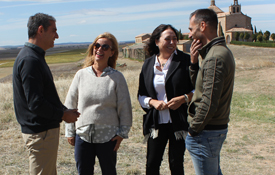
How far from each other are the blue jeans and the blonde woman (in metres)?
0.86

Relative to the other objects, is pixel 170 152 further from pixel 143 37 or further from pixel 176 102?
pixel 143 37

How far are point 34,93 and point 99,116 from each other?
743mm

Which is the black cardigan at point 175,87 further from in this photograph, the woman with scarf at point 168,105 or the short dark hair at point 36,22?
the short dark hair at point 36,22

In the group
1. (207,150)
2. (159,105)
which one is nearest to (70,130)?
(159,105)

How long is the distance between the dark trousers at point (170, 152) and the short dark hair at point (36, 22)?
176cm

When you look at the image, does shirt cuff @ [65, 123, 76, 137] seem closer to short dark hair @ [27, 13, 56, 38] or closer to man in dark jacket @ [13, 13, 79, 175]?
man in dark jacket @ [13, 13, 79, 175]

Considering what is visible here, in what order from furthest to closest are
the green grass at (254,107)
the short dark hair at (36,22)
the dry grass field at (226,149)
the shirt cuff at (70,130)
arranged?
1. the green grass at (254,107)
2. the dry grass field at (226,149)
3. the shirt cuff at (70,130)
4. the short dark hair at (36,22)

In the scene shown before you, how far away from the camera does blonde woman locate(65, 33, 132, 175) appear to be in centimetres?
297

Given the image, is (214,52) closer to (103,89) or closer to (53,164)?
(103,89)

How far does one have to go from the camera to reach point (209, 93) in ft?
7.67

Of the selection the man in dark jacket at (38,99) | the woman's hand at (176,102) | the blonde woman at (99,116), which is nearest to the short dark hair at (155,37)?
the blonde woman at (99,116)

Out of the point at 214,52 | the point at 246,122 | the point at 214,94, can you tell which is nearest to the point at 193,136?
the point at 214,94

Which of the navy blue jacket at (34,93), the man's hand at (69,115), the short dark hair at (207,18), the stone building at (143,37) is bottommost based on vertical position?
the man's hand at (69,115)

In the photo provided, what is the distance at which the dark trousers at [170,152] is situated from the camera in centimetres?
327
